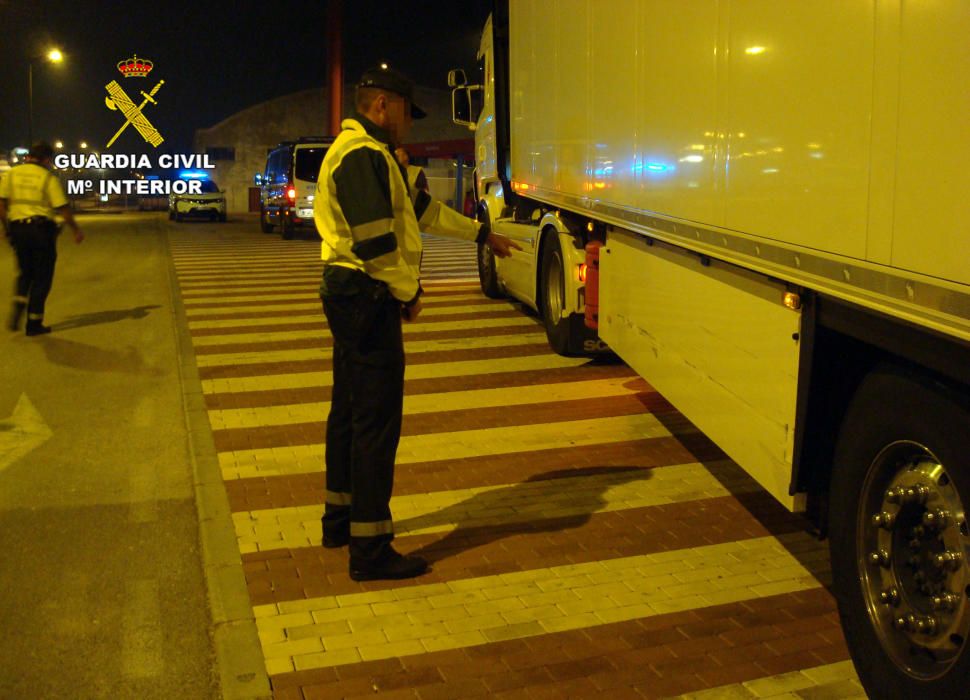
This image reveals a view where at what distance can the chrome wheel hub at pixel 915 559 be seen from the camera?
330cm

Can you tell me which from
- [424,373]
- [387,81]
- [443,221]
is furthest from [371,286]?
[424,373]

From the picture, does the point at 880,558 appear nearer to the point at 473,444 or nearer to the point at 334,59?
the point at 473,444

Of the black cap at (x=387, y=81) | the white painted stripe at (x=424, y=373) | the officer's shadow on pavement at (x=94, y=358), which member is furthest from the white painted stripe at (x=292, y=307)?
the black cap at (x=387, y=81)

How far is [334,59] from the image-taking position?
45.8 m

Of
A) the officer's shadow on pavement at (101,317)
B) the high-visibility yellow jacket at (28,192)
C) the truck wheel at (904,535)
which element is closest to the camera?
the truck wheel at (904,535)

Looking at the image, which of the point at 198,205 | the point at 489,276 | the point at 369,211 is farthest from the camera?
the point at 198,205

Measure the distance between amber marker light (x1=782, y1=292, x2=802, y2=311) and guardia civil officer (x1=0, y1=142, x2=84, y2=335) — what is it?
30.5 feet

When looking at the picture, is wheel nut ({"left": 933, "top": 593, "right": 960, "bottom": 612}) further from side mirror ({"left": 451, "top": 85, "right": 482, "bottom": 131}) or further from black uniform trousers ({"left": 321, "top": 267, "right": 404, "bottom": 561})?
side mirror ({"left": 451, "top": 85, "right": 482, "bottom": 131})

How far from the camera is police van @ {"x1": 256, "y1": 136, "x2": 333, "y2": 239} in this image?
27516 mm

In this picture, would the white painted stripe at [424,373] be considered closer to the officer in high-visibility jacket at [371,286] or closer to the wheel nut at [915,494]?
the officer in high-visibility jacket at [371,286]

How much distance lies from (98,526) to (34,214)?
6.72m

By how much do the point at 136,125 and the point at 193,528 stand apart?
238ft

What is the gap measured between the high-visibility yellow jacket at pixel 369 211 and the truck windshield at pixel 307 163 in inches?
912

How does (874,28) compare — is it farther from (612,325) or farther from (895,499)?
(612,325)
